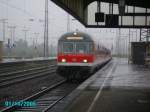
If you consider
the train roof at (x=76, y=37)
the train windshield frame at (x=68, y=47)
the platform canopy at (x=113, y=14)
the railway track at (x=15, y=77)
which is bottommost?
the railway track at (x=15, y=77)

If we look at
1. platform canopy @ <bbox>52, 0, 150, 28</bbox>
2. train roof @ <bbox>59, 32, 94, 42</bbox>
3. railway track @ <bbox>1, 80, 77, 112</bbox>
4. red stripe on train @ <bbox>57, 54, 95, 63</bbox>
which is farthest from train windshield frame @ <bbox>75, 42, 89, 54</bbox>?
railway track @ <bbox>1, 80, 77, 112</bbox>

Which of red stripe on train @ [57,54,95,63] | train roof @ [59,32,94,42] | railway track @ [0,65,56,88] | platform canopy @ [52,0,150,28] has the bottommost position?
railway track @ [0,65,56,88]

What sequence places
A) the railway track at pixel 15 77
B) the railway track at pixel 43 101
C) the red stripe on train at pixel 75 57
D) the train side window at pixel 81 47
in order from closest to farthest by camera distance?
1. the railway track at pixel 43 101
2. the railway track at pixel 15 77
3. the red stripe on train at pixel 75 57
4. the train side window at pixel 81 47

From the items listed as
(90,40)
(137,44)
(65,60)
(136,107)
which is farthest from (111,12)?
(136,107)

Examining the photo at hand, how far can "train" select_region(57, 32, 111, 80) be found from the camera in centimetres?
2097

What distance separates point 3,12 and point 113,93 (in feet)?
84.8

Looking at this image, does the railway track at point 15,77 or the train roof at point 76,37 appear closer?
the railway track at point 15,77

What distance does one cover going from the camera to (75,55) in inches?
837

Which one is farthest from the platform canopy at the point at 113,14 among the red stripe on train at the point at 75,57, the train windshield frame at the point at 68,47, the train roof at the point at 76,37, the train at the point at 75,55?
the red stripe on train at the point at 75,57

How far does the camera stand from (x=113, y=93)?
45.2 ft

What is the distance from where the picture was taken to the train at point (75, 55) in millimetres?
20969

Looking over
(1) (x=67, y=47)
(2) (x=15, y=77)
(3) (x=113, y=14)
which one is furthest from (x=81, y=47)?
(3) (x=113, y=14)
